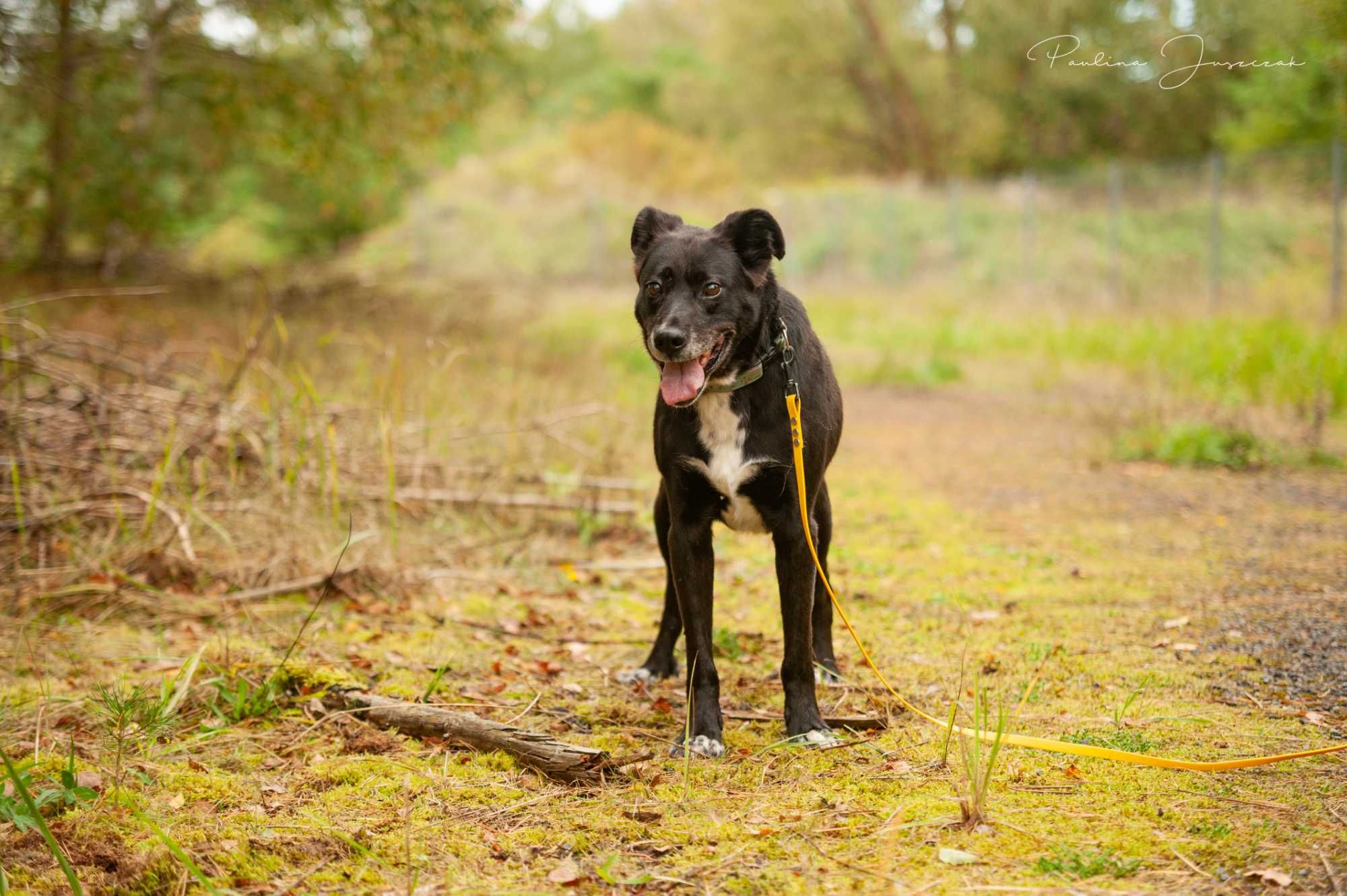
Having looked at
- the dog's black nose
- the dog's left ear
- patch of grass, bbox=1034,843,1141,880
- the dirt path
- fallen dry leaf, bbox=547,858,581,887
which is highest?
the dog's left ear

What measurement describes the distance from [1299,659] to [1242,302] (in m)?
11.7

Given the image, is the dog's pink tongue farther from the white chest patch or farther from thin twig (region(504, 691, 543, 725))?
thin twig (region(504, 691, 543, 725))

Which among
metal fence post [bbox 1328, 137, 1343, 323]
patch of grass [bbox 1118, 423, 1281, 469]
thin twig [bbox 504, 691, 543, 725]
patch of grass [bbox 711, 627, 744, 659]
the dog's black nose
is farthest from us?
metal fence post [bbox 1328, 137, 1343, 323]

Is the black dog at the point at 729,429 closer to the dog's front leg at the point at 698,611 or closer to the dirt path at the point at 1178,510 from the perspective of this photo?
the dog's front leg at the point at 698,611

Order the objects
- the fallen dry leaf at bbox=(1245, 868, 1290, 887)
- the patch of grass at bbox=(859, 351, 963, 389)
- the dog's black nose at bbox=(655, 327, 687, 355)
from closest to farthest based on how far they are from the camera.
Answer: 1. the fallen dry leaf at bbox=(1245, 868, 1290, 887)
2. the dog's black nose at bbox=(655, 327, 687, 355)
3. the patch of grass at bbox=(859, 351, 963, 389)

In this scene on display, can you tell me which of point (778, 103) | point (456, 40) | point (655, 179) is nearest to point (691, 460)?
point (456, 40)

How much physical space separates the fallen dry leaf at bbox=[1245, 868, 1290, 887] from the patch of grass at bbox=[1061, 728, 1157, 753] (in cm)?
73

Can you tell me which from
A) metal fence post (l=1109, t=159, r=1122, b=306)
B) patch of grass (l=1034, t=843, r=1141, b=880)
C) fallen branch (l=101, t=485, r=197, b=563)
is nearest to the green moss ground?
patch of grass (l=1034, t=843, r=1141, b=880)

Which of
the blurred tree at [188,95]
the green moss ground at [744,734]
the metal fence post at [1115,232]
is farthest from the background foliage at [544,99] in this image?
the green moss ground at [744,734]

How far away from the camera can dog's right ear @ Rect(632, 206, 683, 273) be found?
3.69m

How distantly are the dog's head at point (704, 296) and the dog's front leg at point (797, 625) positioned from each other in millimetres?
589

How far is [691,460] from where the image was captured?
343 cm

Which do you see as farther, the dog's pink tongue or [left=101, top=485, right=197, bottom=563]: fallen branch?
[left=101, top=485, right=197, bottom=563]: fallen branch

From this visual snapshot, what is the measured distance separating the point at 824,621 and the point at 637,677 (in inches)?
30.0
